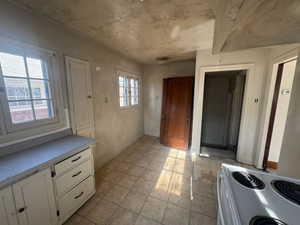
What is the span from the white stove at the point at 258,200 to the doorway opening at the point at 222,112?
2054mm

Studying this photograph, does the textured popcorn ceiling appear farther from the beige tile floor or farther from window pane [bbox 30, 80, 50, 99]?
the beige tile floor

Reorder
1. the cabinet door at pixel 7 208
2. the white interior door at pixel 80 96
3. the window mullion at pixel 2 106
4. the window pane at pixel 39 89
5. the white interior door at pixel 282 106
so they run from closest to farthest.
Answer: the cabinet door at pixel 7 208, the window mullion at pixel 2 106, the window pane at pixel 39 89, the white interior door at pixel 80 96, the white interior door at pixel 282 106

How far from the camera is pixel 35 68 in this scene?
1.42 meters

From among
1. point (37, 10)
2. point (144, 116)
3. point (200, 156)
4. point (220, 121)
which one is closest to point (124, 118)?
point (144, 116)

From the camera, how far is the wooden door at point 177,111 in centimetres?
297

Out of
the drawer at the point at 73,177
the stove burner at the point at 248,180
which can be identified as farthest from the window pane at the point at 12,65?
the stove burner at the point at 248,180

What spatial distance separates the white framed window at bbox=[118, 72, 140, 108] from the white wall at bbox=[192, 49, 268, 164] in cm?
174

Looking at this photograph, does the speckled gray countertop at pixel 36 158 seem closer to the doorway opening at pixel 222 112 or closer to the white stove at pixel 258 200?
the white stove at pixel 258 200

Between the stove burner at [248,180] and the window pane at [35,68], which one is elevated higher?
the window pane at [35,68]

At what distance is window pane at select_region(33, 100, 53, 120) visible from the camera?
1450 mm

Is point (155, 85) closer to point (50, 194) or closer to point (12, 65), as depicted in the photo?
point (12, 65)

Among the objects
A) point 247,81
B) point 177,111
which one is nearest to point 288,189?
point 247,81

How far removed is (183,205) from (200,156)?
144 centimetres

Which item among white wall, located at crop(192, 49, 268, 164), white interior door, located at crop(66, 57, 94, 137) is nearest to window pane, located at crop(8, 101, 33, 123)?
white interior door, located at crop(66, 57, 94, 137)
